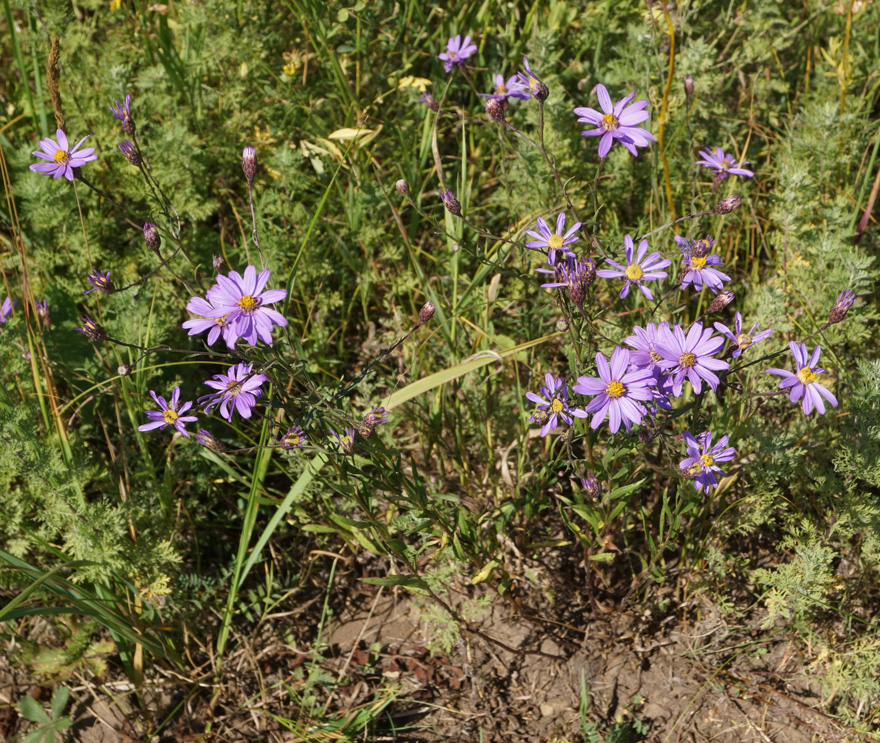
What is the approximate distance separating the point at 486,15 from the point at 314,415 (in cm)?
243

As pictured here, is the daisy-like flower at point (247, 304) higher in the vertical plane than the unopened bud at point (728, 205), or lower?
lower

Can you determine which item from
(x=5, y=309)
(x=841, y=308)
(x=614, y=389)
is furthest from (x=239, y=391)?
(x=841, y=308)

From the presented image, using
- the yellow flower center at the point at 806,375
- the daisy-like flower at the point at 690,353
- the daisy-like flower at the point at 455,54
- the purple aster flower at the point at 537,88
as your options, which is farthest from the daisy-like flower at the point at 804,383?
the daisy-like flower at the point at 455,54

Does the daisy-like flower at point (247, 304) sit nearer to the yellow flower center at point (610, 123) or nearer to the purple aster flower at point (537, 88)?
the purple aster flower at point (537, 88)

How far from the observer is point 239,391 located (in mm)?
1842

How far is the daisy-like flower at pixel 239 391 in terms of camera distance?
1788mm

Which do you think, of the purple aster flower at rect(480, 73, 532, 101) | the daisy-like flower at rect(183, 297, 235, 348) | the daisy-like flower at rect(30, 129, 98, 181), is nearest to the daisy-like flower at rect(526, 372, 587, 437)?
the daisy-like flower at rect(183, 297, 235, 348)

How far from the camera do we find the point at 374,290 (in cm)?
325

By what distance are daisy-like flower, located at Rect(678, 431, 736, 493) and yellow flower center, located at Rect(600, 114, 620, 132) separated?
0.88 meters

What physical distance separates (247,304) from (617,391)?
0.93 m

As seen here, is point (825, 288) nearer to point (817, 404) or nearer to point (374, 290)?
point (817, 404)

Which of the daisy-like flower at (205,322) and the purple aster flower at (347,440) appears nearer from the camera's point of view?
the daisy-like flower at (205,322)

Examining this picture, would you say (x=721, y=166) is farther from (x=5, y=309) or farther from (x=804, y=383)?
(x=5, y=309)

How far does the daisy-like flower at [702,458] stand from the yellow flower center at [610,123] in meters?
0.88
